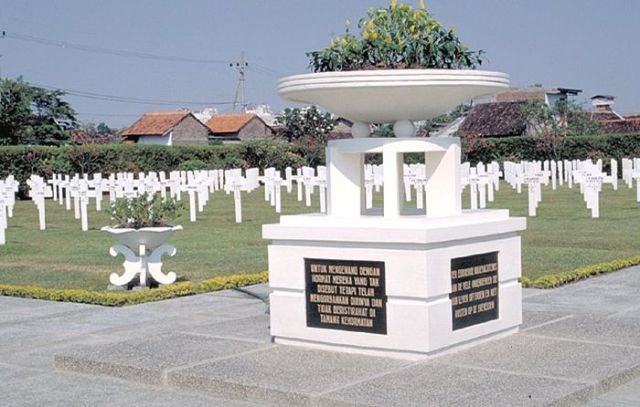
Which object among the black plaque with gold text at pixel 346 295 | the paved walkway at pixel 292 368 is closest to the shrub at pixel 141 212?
the paved walkway at pixel 292 368

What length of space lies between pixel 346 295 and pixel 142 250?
16.9 feet

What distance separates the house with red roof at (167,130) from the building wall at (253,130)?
6.77 metres

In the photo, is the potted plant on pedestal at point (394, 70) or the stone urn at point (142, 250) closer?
the potted plant on pedestal at point (394, 70)

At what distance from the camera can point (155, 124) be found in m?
66.9

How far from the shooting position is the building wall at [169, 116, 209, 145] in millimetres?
66300

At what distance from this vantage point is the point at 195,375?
7387 millimetres

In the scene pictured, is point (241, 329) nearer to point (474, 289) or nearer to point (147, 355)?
point (147, 355)

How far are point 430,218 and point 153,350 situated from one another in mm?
2422

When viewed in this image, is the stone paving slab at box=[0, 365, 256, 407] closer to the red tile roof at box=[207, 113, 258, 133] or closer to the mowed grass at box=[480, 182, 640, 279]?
the mowed grass at box=[480, 182, 640, 279]

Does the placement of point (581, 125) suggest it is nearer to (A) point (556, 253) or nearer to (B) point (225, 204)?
(B) point (225, 204)

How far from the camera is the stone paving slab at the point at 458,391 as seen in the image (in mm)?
6414

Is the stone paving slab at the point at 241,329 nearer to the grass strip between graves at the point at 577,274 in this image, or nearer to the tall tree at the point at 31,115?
the grass strip between graves at the point at 577,274

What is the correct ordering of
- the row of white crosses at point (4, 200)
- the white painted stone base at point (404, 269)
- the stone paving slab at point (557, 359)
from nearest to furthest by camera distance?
the stone paving slab at point (557, 359) < the white painted stone base at point (404, 269) < the row of white crosses at point (4, 200)

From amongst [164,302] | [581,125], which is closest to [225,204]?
[164,302]
